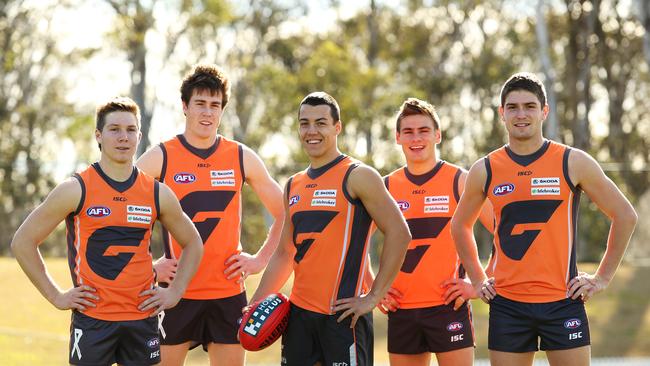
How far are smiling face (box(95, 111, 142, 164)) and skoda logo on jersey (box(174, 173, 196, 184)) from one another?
0.87 metres

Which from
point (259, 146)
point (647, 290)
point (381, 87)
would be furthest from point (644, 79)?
point (647, 290)

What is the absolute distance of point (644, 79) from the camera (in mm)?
39031

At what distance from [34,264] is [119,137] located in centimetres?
88

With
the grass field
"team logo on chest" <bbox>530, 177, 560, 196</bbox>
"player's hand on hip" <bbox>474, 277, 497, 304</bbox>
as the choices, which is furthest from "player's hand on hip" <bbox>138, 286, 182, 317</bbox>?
the grass field

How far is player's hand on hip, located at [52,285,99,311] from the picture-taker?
5.24 metres

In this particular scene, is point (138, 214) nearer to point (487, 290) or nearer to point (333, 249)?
point (333, 249)

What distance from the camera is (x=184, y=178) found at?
636 centimetres

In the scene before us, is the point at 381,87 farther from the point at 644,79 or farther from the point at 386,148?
the point at 644,79

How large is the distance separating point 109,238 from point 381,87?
25.6 metres

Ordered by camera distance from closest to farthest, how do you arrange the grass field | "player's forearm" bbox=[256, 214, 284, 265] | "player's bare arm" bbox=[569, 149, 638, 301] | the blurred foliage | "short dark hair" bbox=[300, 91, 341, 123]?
"player's bare arm" bbox=[569, 149, 638, 301] → "short dark hair" bbox=[300, 91, 341, 123] → "player's forearm" bbox=[256, 214, 284, 265] → the grass field → the blurred foliage

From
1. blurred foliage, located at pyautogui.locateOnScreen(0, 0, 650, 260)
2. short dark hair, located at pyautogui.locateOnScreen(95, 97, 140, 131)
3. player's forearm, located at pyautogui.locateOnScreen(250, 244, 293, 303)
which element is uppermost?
blurred foliage, located at pyautogui.locateOnScreen(0, 0, 650, 260)

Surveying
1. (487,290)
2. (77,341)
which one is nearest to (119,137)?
(77,341)

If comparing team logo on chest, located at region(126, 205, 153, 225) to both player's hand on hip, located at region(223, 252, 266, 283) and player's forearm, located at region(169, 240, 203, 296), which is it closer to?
player's forearm, located at region(169, 240, 203, 296)

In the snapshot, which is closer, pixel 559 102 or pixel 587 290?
pixel 587 290
